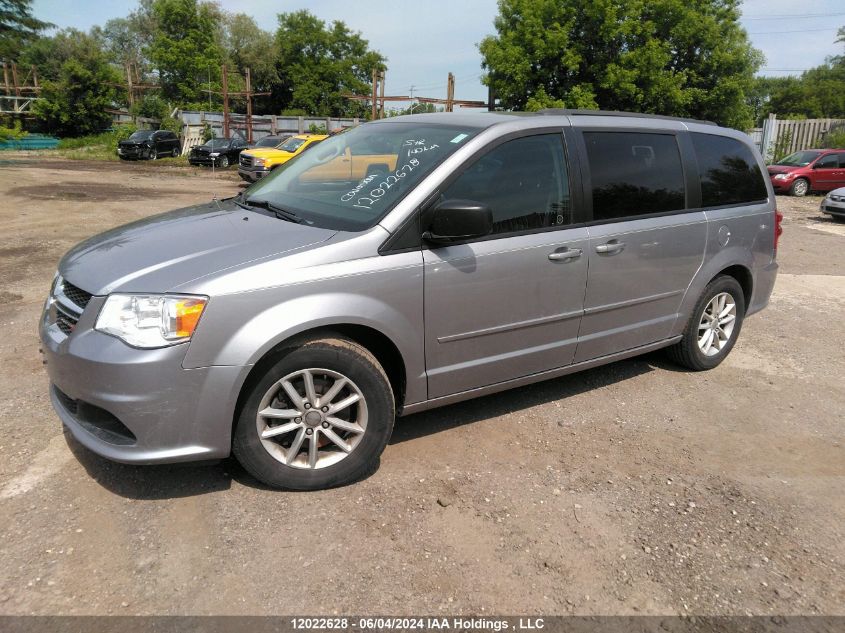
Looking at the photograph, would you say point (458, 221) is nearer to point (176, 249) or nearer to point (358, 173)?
point (358, 173)

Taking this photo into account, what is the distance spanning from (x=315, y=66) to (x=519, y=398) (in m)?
57.9

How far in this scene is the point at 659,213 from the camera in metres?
4.32

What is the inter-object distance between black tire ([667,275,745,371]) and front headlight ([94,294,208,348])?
11.7 feet

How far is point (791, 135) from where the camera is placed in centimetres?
2702

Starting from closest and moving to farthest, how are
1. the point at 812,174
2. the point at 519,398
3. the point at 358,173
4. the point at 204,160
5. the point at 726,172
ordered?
the point at 358,173
the point at 519,398
the point at 726,172
the point at 812,174
the point at 204,160

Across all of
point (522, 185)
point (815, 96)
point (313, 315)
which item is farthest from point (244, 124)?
point (815, 96)

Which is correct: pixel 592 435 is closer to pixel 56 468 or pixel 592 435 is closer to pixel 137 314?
pixel 137 314

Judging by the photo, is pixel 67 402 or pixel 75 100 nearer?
pixel 67 402

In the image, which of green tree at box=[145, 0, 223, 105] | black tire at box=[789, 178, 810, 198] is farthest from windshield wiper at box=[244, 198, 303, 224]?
green tree at box=[145, 0, 223, 105]

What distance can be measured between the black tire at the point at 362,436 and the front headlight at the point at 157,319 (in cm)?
41

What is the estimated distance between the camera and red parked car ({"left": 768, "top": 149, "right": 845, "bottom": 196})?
66.7 feet

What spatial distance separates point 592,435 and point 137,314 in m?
2.64

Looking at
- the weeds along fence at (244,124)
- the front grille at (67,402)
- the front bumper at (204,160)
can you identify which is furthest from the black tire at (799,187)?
Answer: the weeds along fence at (244,124)

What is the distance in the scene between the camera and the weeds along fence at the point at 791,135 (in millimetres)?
26797
